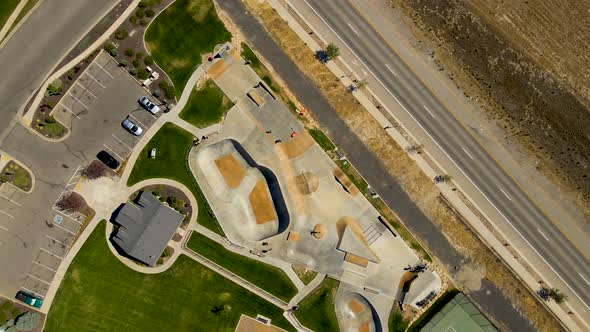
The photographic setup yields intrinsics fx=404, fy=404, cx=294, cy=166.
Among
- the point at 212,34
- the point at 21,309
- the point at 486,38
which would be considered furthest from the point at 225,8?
the point at 21,309

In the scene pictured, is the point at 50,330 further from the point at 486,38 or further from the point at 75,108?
the point at 486,38

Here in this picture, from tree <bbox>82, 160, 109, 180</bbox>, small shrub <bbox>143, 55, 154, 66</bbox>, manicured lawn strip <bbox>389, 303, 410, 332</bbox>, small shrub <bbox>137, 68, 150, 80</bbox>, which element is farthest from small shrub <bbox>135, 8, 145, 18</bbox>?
manicured lawn strip <bbox>389, 303, 410, 332</bbox>

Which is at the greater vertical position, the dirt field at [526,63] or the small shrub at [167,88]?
the dirt field at [526,63]

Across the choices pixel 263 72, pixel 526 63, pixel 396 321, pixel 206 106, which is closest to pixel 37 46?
pixel 206 106

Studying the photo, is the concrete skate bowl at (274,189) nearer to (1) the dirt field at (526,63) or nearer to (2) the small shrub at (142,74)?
(2) the small shrub at (142,74)

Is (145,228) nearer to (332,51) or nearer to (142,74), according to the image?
(142,74)

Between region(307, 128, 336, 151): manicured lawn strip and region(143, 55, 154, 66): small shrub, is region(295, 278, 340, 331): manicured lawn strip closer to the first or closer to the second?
region(307, 128, 336, 151): manicured lawn strip

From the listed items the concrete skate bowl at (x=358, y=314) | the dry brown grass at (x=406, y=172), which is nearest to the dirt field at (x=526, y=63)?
the dry brown grass at (x=406, y=172)
